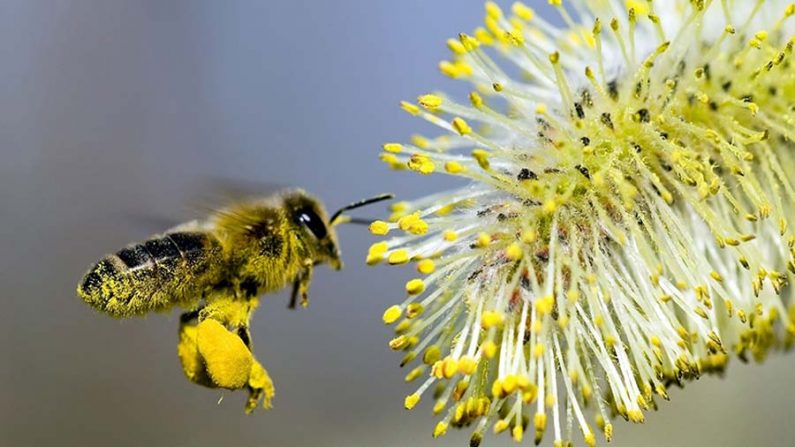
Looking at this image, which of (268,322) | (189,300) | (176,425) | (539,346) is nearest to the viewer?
(539,346)

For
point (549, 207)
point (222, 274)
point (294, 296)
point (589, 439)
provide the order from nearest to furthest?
point (589, 439) < point (549, 207) < point (222, 274) < point (294, 296)

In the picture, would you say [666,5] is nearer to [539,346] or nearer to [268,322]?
[539,346]

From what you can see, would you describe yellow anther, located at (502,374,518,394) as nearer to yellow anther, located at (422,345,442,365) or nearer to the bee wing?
yellow anther, located at (422,345,442,365)

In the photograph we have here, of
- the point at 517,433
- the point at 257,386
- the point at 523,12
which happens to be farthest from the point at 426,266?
the point at 523,12

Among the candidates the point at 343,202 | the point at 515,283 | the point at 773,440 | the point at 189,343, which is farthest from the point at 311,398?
the point at 515,283

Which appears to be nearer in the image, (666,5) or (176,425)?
(666,5)

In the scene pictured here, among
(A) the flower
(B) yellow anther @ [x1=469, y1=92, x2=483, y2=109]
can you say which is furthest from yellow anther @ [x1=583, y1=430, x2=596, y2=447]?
(B) yellow anther @ [x1=469, y1=92, x2=483, y2=109]

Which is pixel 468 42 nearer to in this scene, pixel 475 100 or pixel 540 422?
pixel 475 100
